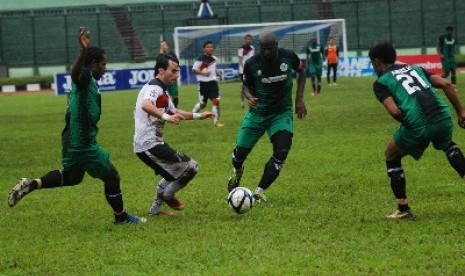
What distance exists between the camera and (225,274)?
8242mm

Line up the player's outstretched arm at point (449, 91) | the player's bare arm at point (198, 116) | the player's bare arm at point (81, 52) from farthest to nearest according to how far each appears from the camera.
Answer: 1. the player's bare arm at point (198, 116)
2. the player's outstretched arm at point (449, 91)
3. the player's bare arm at point (81, 52)

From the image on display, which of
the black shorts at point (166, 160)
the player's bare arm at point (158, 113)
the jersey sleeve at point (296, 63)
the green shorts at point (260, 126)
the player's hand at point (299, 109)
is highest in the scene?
the jersey sleeve at point (296, 63)

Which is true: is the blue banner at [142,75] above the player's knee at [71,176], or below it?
below

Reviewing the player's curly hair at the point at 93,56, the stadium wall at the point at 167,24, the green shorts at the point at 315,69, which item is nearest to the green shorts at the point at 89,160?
the player's curly hair at the point at 93,56

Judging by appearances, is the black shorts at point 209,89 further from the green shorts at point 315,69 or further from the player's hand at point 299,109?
the player's hand at point 299,109

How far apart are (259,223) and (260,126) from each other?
2.18 metres

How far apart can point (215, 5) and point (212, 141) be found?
4112 cm

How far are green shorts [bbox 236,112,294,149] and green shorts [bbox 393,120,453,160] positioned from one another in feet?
7.39

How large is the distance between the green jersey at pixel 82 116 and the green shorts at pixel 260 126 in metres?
2.35

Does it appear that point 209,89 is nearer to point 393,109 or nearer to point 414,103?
point 414,103

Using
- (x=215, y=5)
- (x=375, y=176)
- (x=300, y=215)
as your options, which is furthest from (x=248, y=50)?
(x=215, y=5)

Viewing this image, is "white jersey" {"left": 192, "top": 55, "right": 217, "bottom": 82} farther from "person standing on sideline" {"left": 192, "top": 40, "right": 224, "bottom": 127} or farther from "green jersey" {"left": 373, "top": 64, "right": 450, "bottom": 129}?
"green jersey" {"left": 373, "top": 64, "right": 450, "bottom": 129}

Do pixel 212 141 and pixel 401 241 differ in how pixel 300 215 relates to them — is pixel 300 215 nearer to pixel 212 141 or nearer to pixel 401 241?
pixel 401 241

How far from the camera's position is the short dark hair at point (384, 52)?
10523 mm
